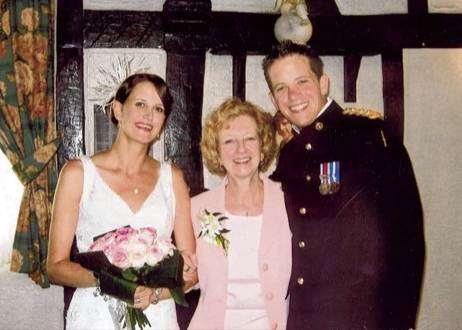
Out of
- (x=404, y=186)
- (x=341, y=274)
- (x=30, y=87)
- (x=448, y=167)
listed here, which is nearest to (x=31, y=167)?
(x=30, y=87)

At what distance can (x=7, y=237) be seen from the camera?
359 centimetres

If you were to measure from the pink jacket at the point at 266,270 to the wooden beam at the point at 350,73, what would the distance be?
1470mm

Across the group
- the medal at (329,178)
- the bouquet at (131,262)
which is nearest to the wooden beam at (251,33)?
the medal at (329,178)

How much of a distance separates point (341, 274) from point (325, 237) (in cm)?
17

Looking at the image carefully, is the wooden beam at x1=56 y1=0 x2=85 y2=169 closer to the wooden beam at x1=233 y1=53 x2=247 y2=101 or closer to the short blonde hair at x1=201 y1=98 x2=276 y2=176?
the wooden beam at x1=233 y1=53 x2=247 y2=101

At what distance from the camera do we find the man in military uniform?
2195 mm

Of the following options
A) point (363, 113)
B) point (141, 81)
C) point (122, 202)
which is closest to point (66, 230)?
point (122, 202)

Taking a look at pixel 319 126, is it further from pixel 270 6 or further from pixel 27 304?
pixel 27 304

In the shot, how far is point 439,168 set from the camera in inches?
154

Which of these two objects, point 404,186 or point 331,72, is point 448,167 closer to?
point 331,72

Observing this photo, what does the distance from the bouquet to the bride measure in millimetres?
132

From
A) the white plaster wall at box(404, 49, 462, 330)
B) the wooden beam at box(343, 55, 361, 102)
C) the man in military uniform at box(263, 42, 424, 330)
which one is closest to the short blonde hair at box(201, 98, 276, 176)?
the man in military uniform at box(263, 42, 424, 330)

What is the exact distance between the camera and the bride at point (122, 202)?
8.05ft

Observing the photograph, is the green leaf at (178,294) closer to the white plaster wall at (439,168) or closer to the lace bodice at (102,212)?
the lace bodice at (102,212)
